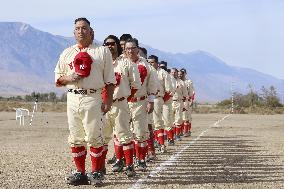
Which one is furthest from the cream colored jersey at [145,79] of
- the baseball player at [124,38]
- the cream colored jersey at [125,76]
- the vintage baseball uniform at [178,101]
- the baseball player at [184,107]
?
the baseball player at [184,107]

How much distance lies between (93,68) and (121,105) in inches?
55.9

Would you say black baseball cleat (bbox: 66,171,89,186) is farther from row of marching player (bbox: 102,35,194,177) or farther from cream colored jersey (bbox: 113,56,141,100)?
cream colored jersey (bbox: 113,56,141,100)

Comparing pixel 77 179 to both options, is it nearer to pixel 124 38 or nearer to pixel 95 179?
pixel 95 179

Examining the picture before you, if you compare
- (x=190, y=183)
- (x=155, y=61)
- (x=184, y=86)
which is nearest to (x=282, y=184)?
(x=190, y=183)

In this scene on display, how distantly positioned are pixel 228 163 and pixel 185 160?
3.12 feet

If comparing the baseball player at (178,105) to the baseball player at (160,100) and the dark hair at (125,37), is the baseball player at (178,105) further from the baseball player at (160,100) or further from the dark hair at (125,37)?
the dark hair at (125,37)

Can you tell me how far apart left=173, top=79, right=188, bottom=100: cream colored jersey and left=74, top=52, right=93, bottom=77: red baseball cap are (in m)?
11.5

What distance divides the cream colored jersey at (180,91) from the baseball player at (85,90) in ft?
36.7

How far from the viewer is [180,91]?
67.1 feet

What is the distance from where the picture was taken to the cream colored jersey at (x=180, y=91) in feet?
66.2

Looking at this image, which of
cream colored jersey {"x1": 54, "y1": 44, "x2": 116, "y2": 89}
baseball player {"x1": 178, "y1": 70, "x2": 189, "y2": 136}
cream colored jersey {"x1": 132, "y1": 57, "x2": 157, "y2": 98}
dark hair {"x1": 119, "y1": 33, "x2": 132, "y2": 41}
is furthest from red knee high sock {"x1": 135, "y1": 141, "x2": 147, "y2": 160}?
baseball player {"x1": 178, "y1": 70, "x2": 189, "y2": 136}

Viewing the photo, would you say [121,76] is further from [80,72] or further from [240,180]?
[240,180]

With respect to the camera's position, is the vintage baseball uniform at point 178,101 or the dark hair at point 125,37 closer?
the dark hair at point 125,37

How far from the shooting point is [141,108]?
11141mm
